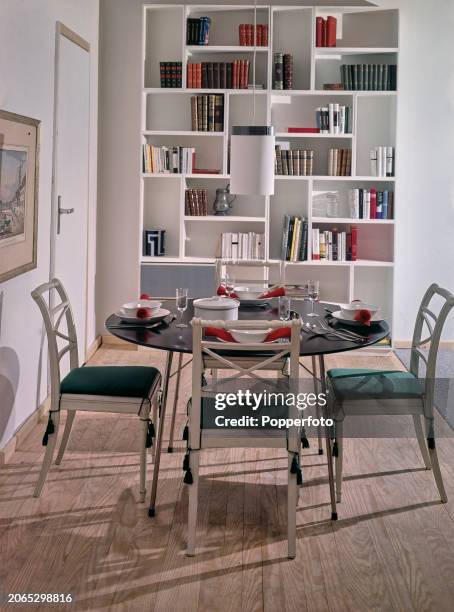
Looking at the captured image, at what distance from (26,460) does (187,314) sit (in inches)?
41.4

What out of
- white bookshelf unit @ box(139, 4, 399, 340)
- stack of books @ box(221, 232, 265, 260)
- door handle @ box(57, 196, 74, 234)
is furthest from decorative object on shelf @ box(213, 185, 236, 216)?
door handle @ box(57, 196, 74, 234)

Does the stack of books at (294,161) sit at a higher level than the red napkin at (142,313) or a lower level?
higher

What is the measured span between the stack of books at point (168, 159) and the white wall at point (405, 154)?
11 centimetres

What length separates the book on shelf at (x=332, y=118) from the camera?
247 inches

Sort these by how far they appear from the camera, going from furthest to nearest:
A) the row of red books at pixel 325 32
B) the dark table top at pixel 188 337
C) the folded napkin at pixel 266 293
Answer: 1. the row of red books at pixel 325 32
2. the folded napkin at pixel 266 293
3. the dark table top at pixel 188 337

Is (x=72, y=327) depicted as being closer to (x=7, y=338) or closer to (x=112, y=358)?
(x=7, y=338)

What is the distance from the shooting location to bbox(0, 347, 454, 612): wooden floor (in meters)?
2.85

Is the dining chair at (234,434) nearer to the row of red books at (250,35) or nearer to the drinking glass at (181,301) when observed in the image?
the drinking glass at (181,301)

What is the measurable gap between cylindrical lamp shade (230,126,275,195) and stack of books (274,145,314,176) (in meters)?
2.04

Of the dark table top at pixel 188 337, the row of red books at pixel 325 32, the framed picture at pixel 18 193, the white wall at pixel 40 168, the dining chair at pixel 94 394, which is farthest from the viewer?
the row of red books at pixel 325 32

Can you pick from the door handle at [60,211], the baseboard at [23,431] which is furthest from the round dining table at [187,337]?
the door handle at [60,211]

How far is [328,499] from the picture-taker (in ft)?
12.1

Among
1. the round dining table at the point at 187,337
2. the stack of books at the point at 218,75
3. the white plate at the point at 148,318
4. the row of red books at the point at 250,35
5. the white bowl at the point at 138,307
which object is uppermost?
the row of red books at the point at 250,35

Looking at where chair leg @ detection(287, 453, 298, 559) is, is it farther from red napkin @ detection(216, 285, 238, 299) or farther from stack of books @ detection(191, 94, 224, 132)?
stack of books @ detection(191, 94, 224, 132)
